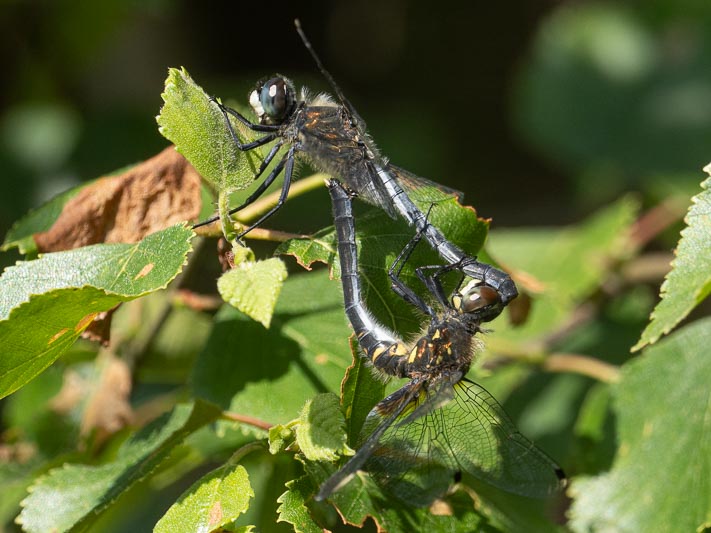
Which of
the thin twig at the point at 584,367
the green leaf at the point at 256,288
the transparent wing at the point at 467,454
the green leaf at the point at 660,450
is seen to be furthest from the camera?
the thin twig at the point at 584,367

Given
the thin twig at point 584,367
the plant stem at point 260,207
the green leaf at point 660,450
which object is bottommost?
the thin twig at point 584,367

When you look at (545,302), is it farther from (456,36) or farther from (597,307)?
(456,36)

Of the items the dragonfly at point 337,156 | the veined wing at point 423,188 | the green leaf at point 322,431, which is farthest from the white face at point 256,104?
the green leaf at point 322,431

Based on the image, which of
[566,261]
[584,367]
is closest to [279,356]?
[584,367]

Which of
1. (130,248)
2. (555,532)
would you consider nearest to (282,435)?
(130,248)

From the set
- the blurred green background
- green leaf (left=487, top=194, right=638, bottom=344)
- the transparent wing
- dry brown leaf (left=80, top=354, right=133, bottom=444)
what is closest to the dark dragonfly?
the transparent wing

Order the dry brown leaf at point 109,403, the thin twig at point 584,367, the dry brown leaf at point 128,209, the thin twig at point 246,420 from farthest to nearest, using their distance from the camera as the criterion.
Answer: the thin twig at point 584,367 < the dry brown leaf at point 109,403 < the dry brown leaf at point 128,209 < the thin twig at point 246,420

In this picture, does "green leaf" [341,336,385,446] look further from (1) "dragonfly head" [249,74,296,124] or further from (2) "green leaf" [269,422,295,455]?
(1) "dragonfly head" [249,74,296,124]

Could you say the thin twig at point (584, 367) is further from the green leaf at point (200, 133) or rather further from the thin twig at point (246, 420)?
the green leaf at point (200, 133)
